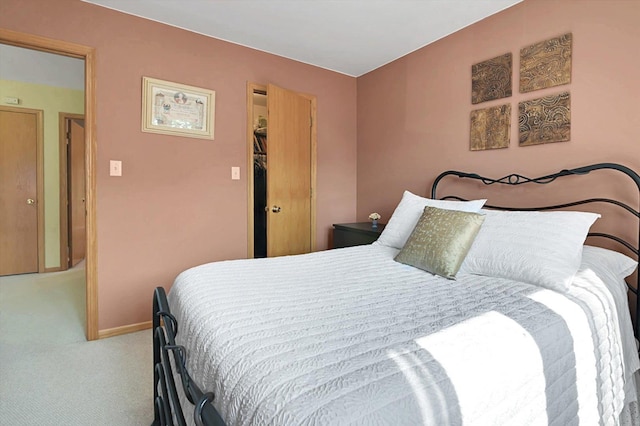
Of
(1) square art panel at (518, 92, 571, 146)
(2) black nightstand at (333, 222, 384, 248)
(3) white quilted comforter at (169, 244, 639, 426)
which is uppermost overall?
(1) square art panel at (518, 92, 571, 146)

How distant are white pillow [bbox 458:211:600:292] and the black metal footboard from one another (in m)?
1.41

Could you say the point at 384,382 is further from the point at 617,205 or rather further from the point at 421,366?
the point at 617,205

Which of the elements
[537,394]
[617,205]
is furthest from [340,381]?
[617,205]

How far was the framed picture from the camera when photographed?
274cm

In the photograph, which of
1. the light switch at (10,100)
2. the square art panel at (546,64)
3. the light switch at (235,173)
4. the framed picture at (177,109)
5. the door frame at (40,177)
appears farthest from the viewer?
the door frame at (40,177)

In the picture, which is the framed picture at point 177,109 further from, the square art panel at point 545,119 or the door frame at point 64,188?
the door frame at point 64,188

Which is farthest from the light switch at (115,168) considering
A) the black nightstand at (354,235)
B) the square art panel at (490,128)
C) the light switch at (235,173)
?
the square art panel at (490,128)

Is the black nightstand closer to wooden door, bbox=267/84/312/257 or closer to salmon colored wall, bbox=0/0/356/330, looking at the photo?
wooden door, bbox=267/84/312/257

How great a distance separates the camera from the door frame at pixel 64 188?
4645mm

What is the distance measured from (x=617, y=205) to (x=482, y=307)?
1.41 metres

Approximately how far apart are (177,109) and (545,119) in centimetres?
285

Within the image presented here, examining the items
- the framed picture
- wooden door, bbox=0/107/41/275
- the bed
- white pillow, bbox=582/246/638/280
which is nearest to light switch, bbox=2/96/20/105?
wooden door, bbox=0/107/41/275

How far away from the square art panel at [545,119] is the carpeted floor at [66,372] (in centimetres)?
292

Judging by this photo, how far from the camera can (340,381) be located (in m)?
0.75
